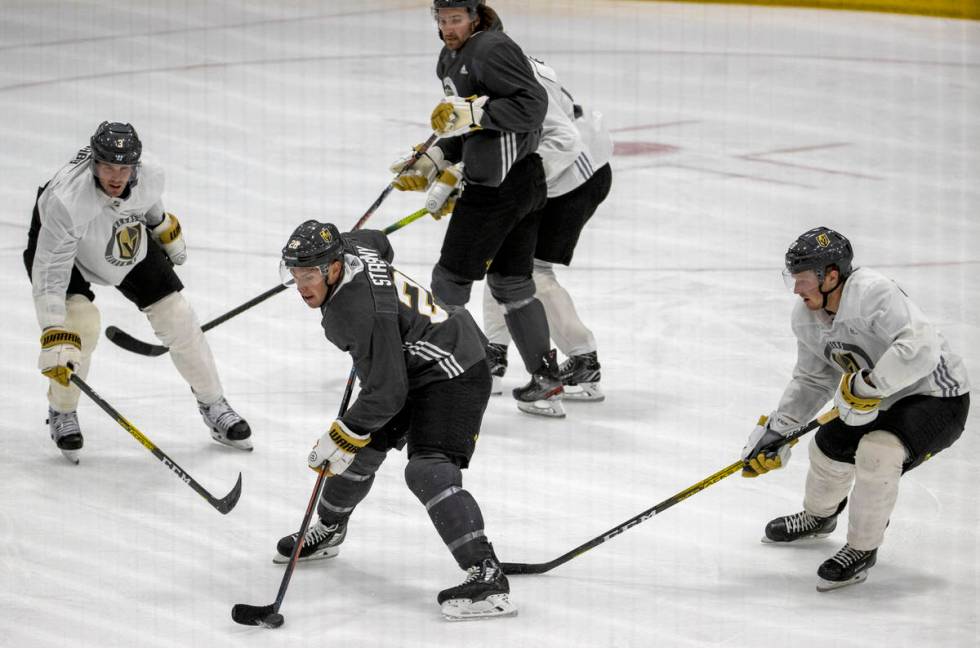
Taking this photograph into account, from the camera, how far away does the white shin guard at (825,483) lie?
3523 mm

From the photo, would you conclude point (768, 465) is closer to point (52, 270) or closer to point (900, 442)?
point (900, 442)

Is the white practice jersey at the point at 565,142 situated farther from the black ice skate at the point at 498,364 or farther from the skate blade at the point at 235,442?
the skate blade at the point at 235,442

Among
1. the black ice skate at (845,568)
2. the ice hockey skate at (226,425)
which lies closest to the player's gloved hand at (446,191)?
the ice hockey skate at (226,425)

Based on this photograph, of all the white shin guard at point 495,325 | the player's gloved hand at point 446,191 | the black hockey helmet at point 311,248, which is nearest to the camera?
the black hockey helmet at point 311,248

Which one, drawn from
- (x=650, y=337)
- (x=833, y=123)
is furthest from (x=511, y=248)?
(x=833, y=123)

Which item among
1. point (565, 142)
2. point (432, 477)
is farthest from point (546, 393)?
point (432, 477)

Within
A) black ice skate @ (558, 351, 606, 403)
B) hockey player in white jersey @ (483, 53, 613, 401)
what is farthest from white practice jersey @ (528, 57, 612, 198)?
black ice skate @ (558, 351, 606, 403)

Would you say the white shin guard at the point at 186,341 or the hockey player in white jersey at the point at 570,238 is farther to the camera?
the hockey player in white jersey at the point at 570,238

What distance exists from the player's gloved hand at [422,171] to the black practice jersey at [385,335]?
4.42 ft

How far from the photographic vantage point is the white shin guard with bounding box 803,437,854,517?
11.6 ft

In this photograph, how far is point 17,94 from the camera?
8.79 m

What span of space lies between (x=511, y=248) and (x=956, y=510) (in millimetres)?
1610

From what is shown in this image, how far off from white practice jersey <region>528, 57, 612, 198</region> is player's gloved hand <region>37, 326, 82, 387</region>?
63.0 inches

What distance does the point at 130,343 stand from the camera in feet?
14.5
